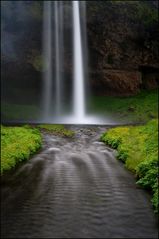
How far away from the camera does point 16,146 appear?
18906 millimetres

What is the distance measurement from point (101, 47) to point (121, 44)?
2648 millimetres

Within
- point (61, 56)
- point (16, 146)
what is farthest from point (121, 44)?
point (16, 146)

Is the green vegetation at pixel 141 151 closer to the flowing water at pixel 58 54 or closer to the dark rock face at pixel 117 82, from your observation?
the flowing water at pixel 58 54

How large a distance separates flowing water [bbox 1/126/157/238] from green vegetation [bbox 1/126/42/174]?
20.8 inches

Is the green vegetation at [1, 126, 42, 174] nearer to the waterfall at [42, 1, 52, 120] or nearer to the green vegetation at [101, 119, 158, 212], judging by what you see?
the green vegetation at [101, 119, 158, 212]

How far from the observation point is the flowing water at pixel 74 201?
1063 centimetres

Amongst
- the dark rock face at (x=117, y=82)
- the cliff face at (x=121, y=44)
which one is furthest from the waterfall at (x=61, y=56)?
the dark rock face at (x=117, y=82)

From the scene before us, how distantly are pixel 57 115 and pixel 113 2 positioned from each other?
50.6ft

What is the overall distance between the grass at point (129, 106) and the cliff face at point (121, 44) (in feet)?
5.45

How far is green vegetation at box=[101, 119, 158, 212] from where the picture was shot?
14.4 metres

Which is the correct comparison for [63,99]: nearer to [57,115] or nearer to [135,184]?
[57,115]

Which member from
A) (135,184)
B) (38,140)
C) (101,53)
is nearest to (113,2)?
(101,53)

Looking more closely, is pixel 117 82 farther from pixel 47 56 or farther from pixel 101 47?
pixel 47 56

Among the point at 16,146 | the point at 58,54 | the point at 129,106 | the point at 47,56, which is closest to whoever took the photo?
the point at 16,146
